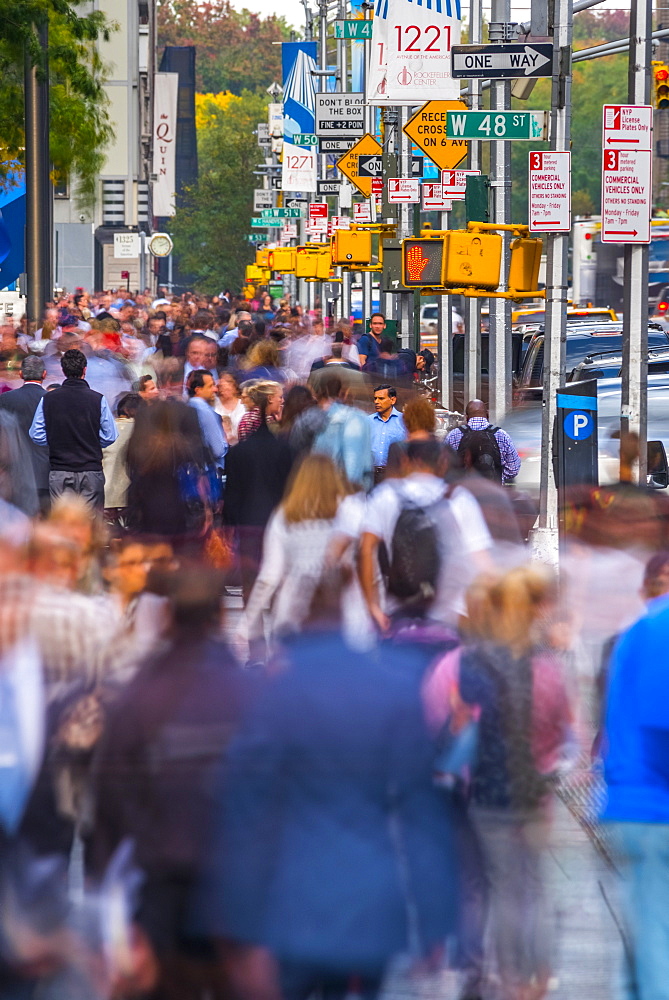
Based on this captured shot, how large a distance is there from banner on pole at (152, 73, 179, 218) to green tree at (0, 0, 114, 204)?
3271cm

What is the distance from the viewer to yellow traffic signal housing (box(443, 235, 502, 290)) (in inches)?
661

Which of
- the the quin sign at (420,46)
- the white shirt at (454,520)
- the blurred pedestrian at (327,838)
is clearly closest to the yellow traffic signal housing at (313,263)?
the the quin sign at (420,46)

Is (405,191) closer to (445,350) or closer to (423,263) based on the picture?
(445,350)

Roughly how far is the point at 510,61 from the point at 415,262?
557 cm

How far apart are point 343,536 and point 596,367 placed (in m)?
13.3

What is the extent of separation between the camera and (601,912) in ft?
20.1

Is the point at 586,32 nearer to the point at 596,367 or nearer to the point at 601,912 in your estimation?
the point at 596,367

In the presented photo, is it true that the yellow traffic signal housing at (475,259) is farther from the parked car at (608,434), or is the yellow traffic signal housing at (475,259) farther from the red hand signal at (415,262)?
the red hand signal at (415,262)

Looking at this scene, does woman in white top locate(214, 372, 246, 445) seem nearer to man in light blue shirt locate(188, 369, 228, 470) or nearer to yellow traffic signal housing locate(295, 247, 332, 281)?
man in light blue shirt locate(188, 369, 228, 470)

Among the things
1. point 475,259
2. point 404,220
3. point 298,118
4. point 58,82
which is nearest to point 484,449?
point 475,259

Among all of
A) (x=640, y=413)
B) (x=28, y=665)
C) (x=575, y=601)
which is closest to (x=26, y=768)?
(x=28, y=665)

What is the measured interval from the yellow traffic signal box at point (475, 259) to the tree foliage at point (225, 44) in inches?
5344

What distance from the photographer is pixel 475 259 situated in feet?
55.4

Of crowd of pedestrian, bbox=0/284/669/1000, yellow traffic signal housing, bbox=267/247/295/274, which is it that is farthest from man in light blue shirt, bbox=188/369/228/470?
yellow traffic signal housing, bbox=267/247/295/274
